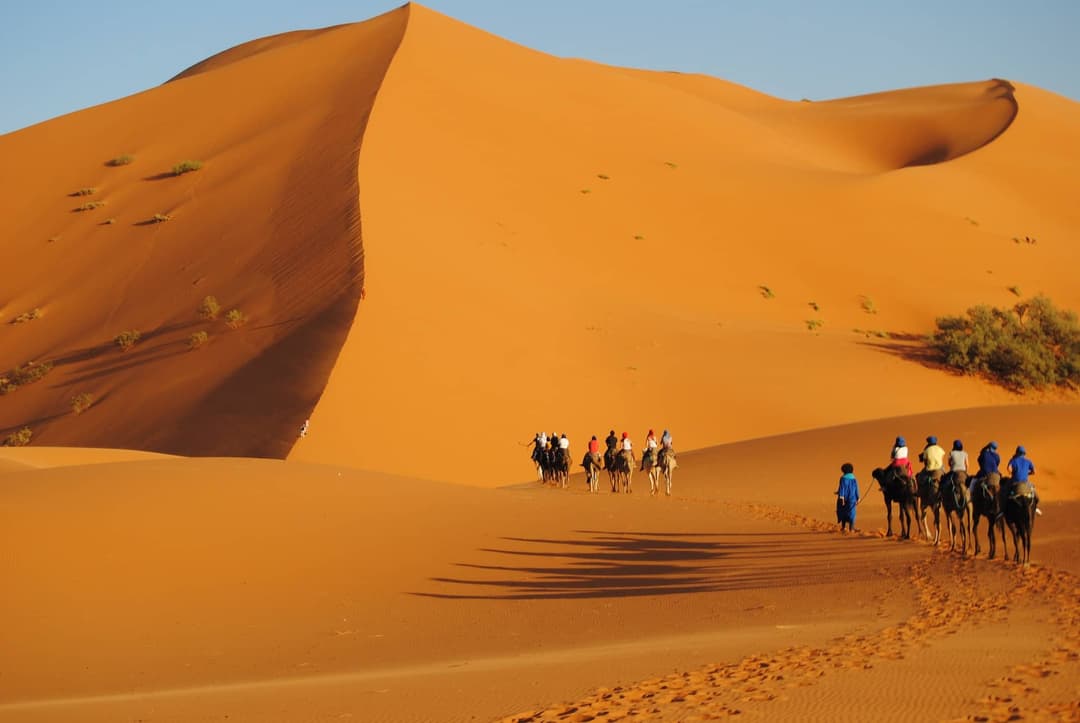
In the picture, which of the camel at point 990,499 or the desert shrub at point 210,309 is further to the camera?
the desert shrub at point 210,309

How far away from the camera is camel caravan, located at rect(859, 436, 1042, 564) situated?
54.0 ft

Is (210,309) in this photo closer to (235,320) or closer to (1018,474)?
(235,320)

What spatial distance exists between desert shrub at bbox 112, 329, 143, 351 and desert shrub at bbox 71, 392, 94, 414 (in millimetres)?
2790

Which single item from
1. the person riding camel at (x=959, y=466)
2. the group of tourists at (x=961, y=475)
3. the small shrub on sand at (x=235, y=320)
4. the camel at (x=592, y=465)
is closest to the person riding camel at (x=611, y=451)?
the camel at (x=592, y=465)

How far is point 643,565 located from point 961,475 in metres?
4.64

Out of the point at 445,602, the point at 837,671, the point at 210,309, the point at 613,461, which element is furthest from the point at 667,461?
the point at 837,671

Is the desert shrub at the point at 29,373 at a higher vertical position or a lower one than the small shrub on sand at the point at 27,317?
lower

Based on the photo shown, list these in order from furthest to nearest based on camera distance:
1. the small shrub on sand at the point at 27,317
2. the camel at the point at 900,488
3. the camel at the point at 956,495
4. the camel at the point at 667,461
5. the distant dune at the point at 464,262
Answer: the small shrub on sand at the point at 27,317 → the distant dune at the point at 464,262 → the camel at the point at 667,461 → the camel at the point at 900,488 → the camel at the point at 956,495

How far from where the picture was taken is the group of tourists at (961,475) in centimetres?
1650

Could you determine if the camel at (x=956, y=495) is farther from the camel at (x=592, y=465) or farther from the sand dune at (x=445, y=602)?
the camel at (x=592, y=465)

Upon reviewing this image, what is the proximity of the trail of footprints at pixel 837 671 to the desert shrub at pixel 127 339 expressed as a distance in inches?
1277

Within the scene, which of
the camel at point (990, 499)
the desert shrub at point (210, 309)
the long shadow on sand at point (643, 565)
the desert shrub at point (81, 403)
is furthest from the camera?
the desert shrub at point (210, 309)

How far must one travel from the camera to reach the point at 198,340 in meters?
39.8

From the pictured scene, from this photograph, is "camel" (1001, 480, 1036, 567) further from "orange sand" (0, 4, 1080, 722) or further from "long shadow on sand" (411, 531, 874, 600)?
"long shadow on sand" (411, 531, 874, 600)
